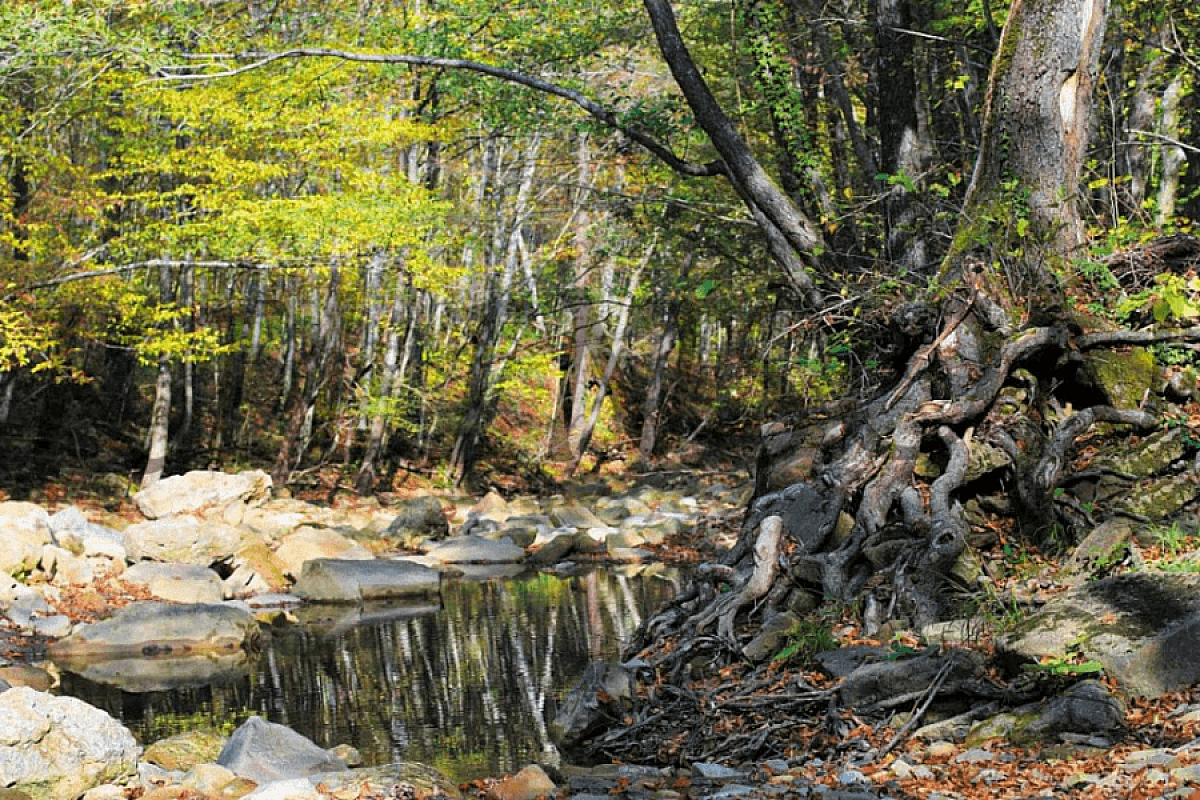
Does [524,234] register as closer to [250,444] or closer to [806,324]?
[250,444]

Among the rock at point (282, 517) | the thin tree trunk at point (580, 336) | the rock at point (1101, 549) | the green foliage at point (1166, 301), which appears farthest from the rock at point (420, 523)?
the rock at point (1101, 549)

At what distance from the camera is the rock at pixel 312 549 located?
17.2 metres

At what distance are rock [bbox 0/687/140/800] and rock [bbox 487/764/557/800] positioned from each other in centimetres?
236

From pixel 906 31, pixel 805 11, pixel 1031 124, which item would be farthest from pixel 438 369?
pixel 1031 124

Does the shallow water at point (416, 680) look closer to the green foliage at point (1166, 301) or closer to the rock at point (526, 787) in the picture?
the rock at point (526, 787)

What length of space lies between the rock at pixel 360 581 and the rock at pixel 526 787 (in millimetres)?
9648

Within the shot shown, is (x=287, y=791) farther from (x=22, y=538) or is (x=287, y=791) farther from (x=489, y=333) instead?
(x=489, y=333)

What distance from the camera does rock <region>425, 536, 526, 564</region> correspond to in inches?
759

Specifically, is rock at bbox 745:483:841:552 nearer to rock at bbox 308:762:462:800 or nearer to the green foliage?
the green foliage

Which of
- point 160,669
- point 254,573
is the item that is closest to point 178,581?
point 254,573

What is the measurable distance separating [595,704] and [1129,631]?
350cm

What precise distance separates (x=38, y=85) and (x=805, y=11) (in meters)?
11.7

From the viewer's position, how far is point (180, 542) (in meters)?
16.8

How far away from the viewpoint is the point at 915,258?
37.4 feet
